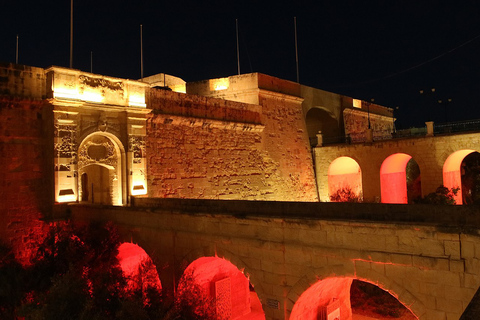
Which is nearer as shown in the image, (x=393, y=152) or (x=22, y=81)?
(x=22, y=81)

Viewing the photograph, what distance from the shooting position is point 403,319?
480 inches

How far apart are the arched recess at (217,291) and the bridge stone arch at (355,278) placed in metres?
2.25

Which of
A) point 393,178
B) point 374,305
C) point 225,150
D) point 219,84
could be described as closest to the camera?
point 374,305

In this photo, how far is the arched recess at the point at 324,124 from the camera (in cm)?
2466

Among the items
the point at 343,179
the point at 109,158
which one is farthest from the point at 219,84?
the point at 343,179

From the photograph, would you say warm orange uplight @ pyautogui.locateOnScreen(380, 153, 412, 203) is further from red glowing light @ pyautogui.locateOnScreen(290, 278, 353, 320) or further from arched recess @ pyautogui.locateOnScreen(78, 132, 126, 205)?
arched recess @ pyautogui.locateOnScreen(78, 132, 126, 205)

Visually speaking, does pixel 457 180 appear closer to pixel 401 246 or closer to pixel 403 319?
pixel 403 319

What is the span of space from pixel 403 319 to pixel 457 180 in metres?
9.26

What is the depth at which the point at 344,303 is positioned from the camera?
10.3 metres

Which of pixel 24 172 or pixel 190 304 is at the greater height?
pixel 24 172

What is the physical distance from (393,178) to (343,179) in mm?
3050

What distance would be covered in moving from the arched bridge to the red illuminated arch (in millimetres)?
295

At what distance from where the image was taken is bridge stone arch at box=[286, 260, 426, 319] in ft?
19.9

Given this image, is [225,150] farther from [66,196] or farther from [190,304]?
[190,304]
